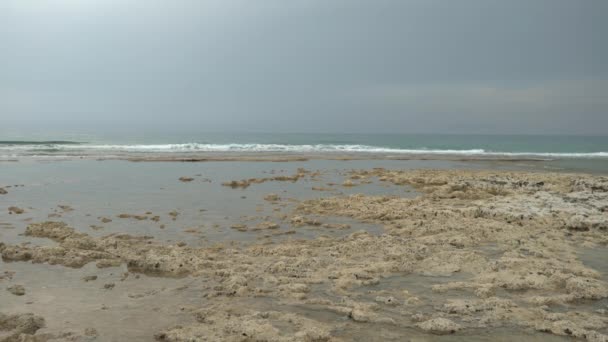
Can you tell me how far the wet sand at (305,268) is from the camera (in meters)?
4.66

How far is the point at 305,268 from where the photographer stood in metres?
6.71

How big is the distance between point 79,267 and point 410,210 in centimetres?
865

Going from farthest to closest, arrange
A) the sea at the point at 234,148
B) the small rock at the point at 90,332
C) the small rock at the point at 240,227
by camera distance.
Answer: the sea at the point at 234,148 → the small rock at the point at 240,227 → the small rock at the point at 90,332

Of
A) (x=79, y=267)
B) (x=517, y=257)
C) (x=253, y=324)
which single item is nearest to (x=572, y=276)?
(x=517, y=257)

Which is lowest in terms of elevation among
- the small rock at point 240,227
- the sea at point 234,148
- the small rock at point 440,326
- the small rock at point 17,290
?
the small rock at point 17,290

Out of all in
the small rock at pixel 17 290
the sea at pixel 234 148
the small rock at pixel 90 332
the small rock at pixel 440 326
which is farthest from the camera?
the sea at pixel 234 148

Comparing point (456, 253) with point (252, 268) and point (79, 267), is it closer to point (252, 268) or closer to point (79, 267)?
point (252, 268)

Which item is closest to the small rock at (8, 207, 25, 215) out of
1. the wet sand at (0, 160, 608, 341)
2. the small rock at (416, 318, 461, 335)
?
the wet sand at (0, 160, 608, 341)

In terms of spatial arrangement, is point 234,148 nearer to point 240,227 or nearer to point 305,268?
point 240,227

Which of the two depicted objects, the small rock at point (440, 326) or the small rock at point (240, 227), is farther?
the small rock at point (240, 227)

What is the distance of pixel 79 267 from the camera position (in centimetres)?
680

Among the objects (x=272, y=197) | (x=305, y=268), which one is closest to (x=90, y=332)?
(x=305, y=268)

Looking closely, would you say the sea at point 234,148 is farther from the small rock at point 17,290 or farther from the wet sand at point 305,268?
the small rock at point 17,290

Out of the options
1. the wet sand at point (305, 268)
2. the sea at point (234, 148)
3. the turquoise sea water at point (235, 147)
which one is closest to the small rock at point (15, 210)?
the wet sand at point (305, 268)
